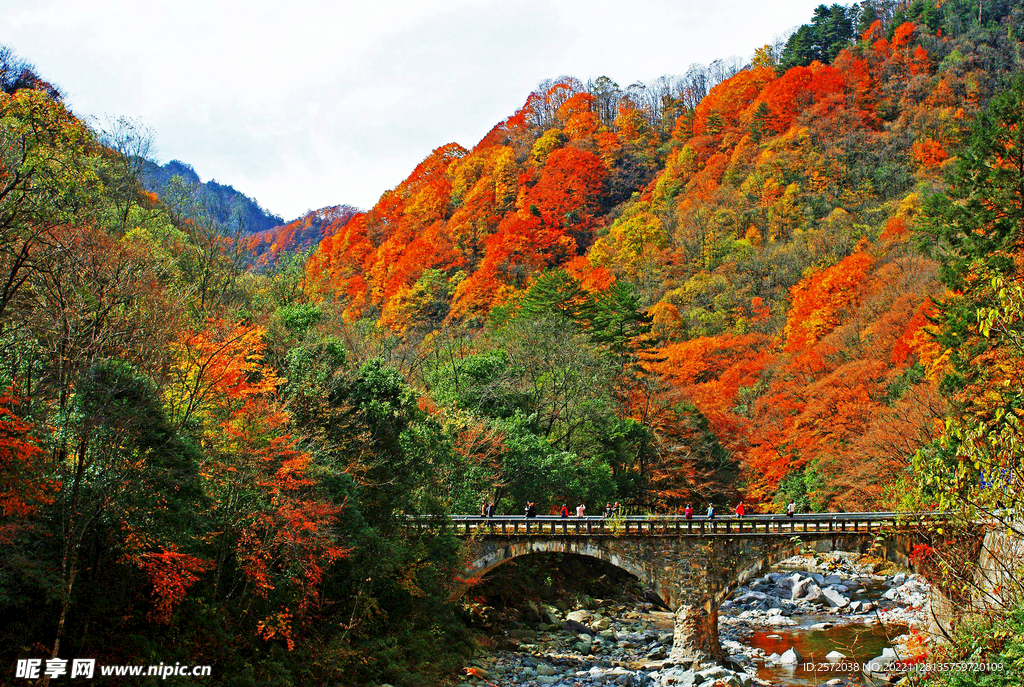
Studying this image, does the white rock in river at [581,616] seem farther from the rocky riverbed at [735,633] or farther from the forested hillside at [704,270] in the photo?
the forested hillside at [704,270]

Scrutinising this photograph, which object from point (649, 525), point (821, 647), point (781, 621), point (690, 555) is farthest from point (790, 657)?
point (649, 525)

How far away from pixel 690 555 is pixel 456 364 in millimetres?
17094

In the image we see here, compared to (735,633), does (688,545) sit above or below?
above

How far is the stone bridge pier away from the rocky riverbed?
60.9 inches

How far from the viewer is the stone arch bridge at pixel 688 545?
1071 inches

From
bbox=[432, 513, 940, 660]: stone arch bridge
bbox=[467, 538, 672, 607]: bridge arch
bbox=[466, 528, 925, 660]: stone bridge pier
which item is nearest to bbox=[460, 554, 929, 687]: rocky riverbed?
bbox=[466, 528, 925, 660]: stone bridge pier

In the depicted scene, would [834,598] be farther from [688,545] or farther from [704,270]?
[704,270]

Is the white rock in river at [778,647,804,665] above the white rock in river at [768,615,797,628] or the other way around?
the other way around

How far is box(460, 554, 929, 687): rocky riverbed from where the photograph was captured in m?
25.5

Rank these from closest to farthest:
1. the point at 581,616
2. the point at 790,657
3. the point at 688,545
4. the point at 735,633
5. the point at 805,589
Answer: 1. the point at 790,657
2. the point at 688,545
3. the point at 735,633
4. the point at 581,616
5. the point at 805,589

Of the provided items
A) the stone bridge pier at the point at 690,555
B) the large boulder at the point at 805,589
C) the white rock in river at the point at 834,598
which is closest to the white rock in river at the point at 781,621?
the white rock in river at the point at 834,598

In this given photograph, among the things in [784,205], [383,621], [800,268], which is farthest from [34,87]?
[784,205]

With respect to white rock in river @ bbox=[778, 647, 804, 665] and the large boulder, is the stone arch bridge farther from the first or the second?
the large boulder

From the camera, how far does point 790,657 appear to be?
27.2m
